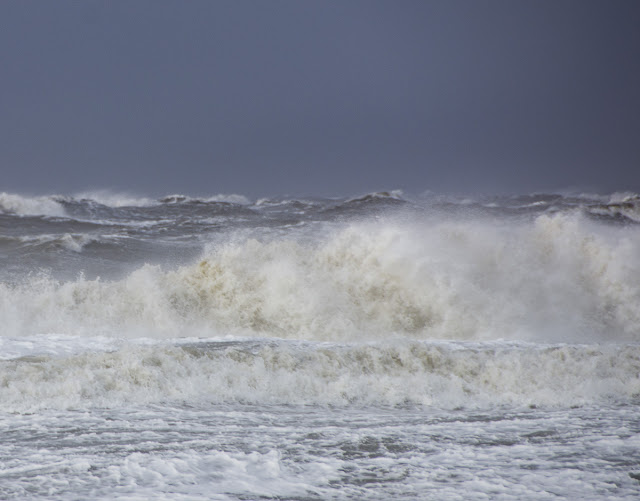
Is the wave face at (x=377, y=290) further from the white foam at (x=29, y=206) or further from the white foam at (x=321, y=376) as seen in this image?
the white foam at (x=29, y=206)

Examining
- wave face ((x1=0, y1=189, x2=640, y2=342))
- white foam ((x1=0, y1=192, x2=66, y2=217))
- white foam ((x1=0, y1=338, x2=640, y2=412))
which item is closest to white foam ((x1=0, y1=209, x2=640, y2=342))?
wave face ((x1=0, y1=189, x2=640, y2=342))

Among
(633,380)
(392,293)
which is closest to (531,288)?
(392,293)

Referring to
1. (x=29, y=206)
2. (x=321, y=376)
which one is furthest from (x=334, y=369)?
(x=29, y=206)

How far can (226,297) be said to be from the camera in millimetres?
10289

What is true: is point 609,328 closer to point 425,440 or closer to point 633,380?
point 633,380

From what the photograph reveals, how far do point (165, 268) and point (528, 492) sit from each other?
11326 mm

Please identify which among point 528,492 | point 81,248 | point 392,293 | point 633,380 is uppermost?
point 81,248

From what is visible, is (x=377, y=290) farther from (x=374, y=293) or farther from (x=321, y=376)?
(x=321, y=376)

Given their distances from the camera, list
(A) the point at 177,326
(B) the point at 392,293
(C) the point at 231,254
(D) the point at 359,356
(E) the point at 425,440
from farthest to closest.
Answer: (C) the point at 231,254 → (B) the point at 392,293 → (A) the point at 177,326 → (D) the point at 359,356 → (E) the point at 425,440

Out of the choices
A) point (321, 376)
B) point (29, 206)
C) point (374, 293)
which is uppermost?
point (29, 206)

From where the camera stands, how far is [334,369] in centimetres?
601

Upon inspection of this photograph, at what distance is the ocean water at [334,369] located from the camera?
3.36m

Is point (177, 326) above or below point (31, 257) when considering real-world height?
below

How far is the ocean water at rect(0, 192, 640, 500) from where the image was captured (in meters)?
3.36
